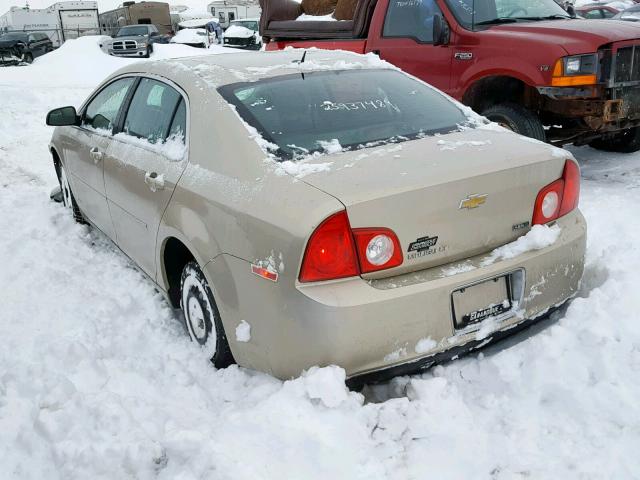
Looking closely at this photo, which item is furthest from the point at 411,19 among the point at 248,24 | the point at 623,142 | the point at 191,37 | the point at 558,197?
the point at 248,24

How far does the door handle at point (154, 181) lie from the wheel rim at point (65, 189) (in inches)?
89.5

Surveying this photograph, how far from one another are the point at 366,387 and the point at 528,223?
104 cm

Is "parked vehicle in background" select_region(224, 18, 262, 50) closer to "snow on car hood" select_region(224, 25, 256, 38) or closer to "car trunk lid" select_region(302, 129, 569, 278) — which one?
"snow on car hood" select_region(224, 25, 256, 38)

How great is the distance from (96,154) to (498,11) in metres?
4.31

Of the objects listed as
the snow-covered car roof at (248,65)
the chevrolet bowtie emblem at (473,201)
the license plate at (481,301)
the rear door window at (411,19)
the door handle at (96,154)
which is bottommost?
the license plate at (481,301)

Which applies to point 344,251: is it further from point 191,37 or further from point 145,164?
point 191,37

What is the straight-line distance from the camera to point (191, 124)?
3023 mm

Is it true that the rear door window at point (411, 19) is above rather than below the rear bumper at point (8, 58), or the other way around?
above

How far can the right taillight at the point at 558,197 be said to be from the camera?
2699 mm

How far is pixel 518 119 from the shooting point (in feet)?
18.1

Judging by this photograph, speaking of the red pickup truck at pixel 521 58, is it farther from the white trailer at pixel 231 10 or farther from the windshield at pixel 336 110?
the white trailer at pixel 231 10

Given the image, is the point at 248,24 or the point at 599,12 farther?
the point at 248,24

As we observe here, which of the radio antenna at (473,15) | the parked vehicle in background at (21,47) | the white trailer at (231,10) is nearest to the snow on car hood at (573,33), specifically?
the radio antenna at (473,15)

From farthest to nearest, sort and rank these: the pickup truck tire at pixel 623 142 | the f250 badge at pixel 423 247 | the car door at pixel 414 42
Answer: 1. the pickup truck tire at pixel 623 142
2. the car door at pixel 414 42
3. the f250 badge at pixel 423 247
